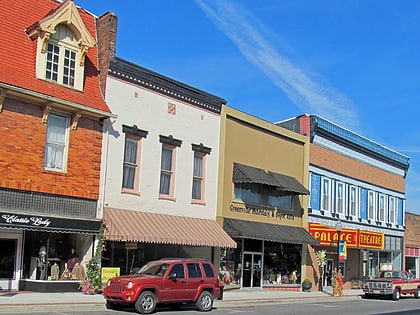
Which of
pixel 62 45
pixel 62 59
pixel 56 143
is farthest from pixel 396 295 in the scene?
pixel 62 45

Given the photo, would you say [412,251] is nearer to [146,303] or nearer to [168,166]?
[168,166]

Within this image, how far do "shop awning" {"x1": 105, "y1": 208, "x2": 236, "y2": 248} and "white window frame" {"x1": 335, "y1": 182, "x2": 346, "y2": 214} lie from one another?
12846mm

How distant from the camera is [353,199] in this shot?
131 ft

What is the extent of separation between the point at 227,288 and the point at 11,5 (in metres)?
16.2

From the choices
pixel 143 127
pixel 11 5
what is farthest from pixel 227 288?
pixel 11 5

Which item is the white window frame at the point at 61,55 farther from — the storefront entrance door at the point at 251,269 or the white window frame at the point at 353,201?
the white window frame at the point at 353,201

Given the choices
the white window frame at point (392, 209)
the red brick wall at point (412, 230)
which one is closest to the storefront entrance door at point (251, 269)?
the white window frame at point (392, 209)

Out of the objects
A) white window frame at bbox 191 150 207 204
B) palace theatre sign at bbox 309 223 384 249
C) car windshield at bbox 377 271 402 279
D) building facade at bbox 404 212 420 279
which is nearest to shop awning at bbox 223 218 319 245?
palace theatre sign at bbox 309 223 384 249

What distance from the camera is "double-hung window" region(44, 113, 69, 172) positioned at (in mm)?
21047

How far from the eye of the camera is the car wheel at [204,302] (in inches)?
751

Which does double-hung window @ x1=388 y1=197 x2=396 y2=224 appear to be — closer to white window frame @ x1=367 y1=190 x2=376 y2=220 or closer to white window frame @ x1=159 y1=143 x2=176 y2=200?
white window frame @ x1=367 y1=190 x2=376 y2=220

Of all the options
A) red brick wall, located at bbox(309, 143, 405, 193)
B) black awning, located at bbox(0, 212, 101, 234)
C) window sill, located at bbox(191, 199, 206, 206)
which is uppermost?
red brick wall, located at bbox(309, 143, 405, 193)

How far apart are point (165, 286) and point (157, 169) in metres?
7.92

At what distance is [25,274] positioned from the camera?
830 inches
